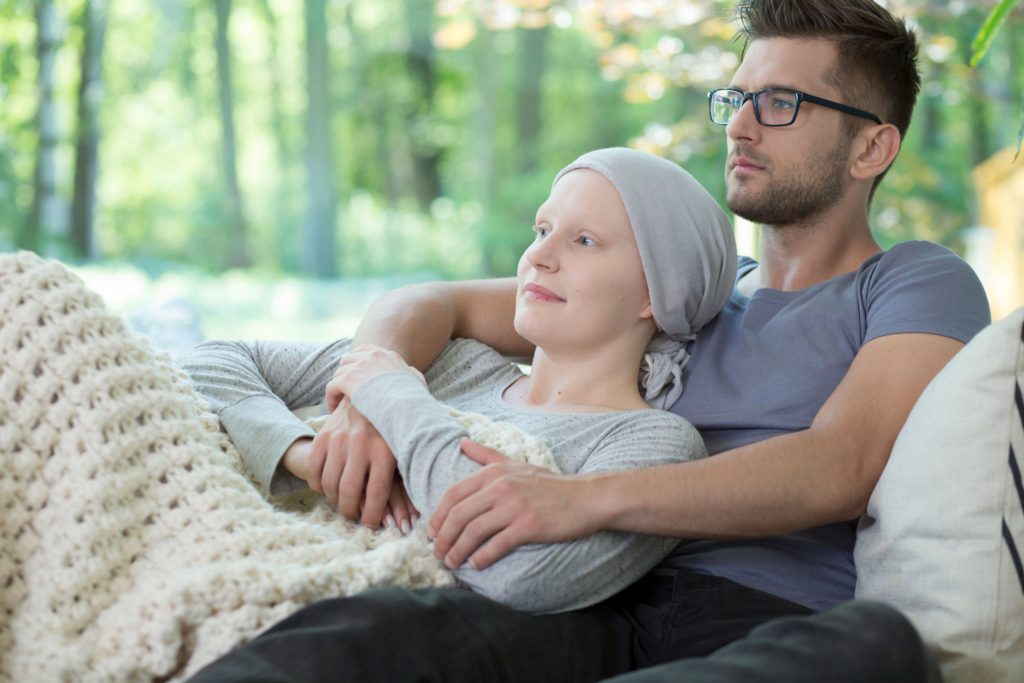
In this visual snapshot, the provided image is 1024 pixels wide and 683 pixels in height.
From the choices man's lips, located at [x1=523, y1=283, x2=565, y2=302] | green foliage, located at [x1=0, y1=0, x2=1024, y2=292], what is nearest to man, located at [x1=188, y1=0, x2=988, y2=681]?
man's lips, located at [x1=523, y1=283, x2=565, y2=302]

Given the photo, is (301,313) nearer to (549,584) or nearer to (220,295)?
(220,295)

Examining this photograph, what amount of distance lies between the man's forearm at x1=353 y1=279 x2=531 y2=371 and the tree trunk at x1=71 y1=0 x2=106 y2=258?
156 inches

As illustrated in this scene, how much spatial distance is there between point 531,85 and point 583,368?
4.29m

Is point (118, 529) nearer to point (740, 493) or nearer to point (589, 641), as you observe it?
point (589, 641)

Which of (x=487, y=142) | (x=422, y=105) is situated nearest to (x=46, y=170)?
(x=422, y=105)

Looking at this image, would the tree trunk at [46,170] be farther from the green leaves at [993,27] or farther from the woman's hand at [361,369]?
the green leaves at [993,27]

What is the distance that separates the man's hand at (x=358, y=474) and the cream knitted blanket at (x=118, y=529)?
3.0 inches

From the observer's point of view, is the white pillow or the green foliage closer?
the white pillow

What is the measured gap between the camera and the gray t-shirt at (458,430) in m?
1.39

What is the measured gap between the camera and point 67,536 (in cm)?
129

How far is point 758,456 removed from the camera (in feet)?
4.75

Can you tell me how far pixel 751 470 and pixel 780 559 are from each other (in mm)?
199

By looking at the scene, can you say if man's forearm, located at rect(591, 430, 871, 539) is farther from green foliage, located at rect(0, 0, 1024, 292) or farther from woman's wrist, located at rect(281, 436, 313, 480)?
green foliage, located at rect(0, 0, 1024, 292)

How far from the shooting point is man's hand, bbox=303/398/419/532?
4.92ft
